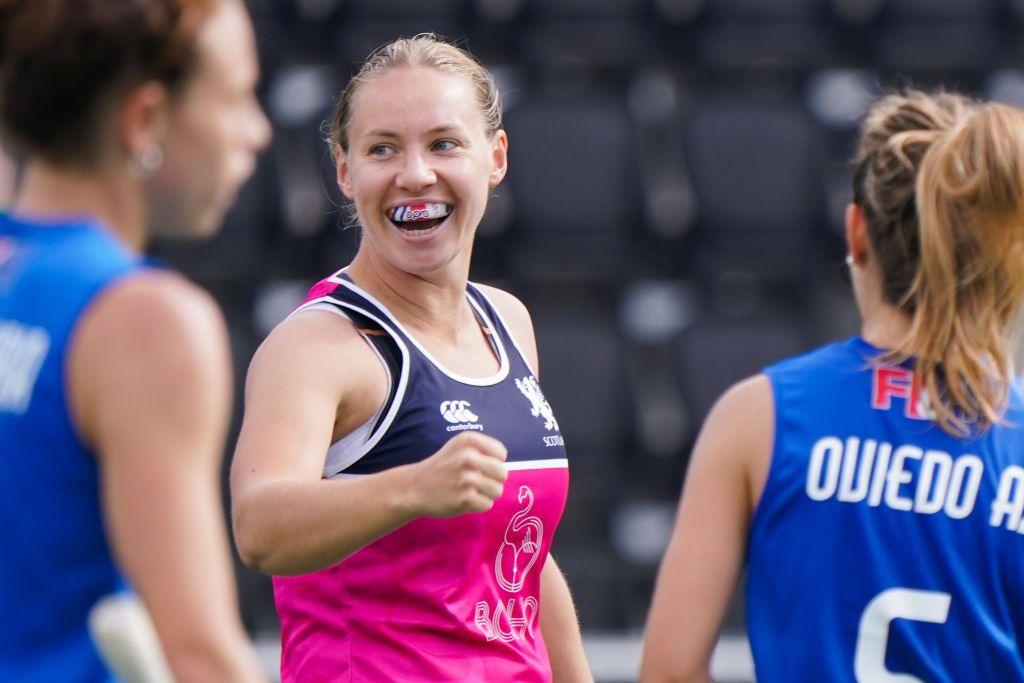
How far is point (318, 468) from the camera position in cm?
233

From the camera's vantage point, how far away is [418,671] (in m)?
2.52

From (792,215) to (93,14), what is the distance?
5.18 meters

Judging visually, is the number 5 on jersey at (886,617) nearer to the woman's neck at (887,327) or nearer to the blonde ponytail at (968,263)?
the blonde ponytail at (968,263)

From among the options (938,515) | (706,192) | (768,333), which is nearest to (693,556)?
(938,515)

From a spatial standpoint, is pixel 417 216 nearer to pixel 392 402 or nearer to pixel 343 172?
pixel 343 172

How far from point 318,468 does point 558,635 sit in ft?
2.41

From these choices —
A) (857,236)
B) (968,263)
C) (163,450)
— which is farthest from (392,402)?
(163,450)

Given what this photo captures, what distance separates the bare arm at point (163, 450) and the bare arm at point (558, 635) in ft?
4.45

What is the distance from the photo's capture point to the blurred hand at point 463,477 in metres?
2.10

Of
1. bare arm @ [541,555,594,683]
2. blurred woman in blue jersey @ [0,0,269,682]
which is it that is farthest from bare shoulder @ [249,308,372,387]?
blurred woman in blue jersey @ [0,0,269,682]

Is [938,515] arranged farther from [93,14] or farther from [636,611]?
[636,611]

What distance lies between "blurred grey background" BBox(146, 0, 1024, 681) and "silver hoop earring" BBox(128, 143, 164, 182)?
4.01 m

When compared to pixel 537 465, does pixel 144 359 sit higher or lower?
higher

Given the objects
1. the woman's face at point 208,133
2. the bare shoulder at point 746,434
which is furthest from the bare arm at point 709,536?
the woman's face at point 208,133
